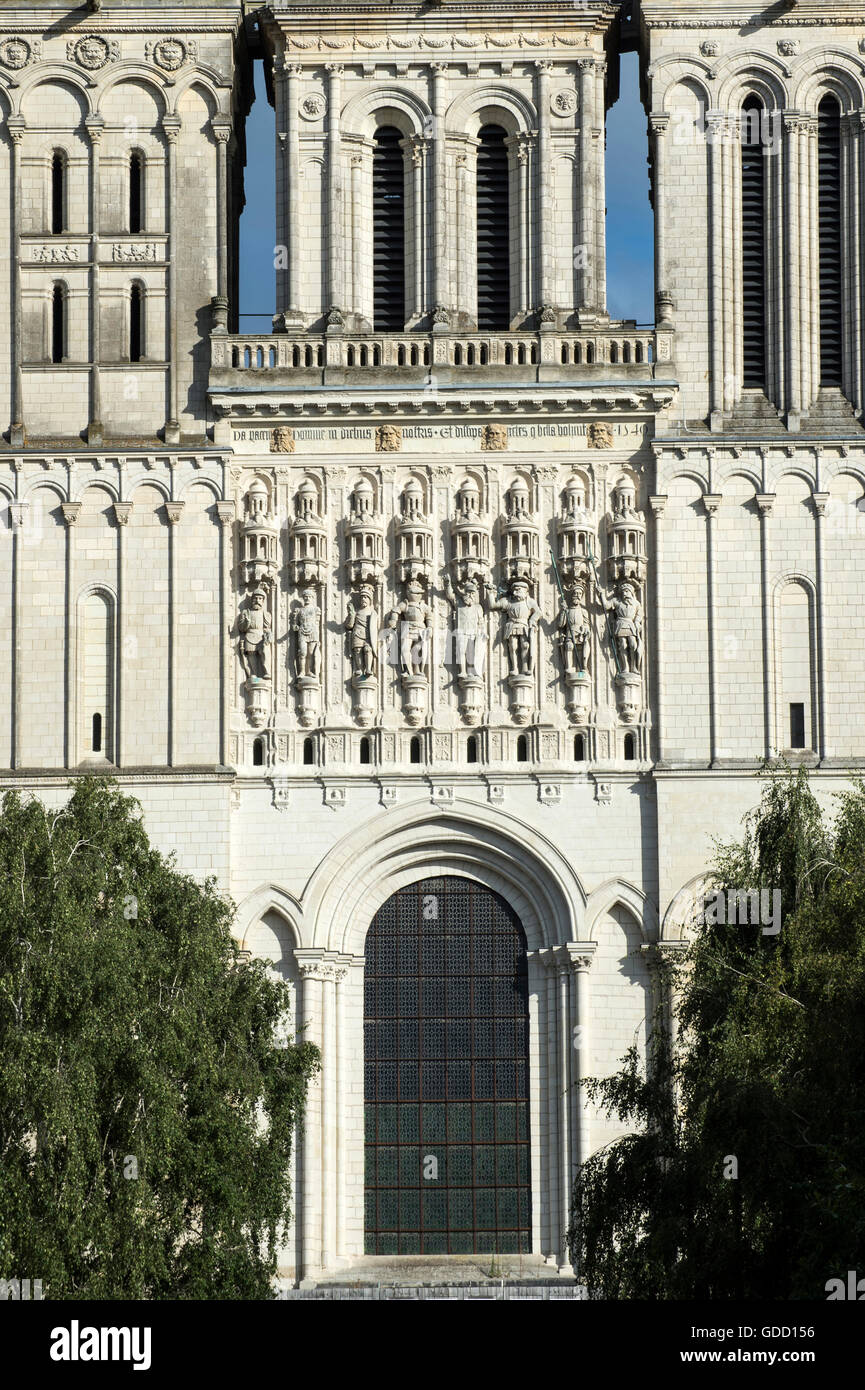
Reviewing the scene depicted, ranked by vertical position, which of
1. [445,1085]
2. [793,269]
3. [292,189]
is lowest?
[445,1085]

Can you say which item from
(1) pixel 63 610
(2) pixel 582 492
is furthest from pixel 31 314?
(2) pixel 582 492

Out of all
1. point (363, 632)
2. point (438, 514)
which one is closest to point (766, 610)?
point (438, 514)

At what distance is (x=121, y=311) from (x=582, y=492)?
7.25 m

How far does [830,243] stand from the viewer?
146ft

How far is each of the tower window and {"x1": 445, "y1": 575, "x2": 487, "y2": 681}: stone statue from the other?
4.41 metres

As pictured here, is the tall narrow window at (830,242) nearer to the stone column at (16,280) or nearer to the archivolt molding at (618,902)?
the archivolt molding at (618,902)

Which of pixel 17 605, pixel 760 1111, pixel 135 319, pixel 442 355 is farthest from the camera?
pixel 135 319

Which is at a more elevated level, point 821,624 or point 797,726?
point 821,624

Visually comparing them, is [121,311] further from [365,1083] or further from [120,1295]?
[120,1295]

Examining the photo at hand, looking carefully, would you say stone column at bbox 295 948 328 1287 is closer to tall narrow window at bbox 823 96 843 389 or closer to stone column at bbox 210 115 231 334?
stone column at bbox 210 115 231 334

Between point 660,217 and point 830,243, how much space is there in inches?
101

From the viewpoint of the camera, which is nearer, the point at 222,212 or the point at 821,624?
the point at 821,624

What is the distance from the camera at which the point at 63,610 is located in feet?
141

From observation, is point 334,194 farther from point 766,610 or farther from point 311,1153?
point 311,1153
